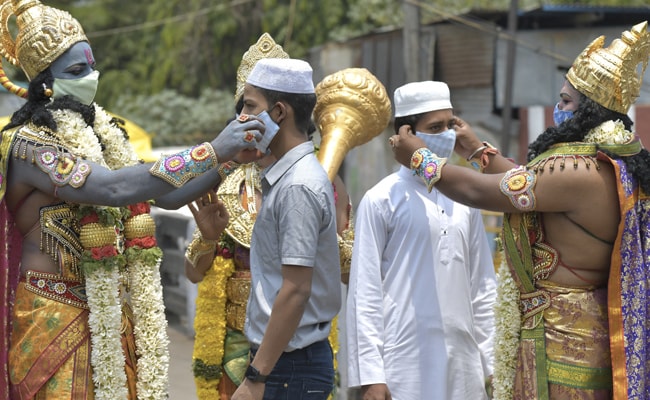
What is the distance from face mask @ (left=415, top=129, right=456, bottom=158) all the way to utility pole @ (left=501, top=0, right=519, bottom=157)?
881cm

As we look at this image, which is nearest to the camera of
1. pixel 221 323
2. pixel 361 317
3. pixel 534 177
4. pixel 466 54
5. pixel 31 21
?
pixel 534 177

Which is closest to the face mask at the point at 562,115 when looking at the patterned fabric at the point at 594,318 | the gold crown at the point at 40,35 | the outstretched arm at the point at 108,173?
the patterned fabric at the point at 594,318

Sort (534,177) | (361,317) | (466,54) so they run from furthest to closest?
(466,54)
(361,317)
(534,177)

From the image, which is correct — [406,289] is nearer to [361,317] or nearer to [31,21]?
[361,317]

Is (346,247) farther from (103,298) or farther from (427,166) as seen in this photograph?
(103,298)

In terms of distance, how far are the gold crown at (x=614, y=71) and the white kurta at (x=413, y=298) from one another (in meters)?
1.02

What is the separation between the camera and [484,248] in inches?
193

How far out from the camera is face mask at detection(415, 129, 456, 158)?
4.65 meters

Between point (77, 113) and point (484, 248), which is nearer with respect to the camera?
point (77, 113)

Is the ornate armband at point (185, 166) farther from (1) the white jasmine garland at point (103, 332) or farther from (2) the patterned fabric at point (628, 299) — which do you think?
(2) the patterned fabric at point (628, 299)

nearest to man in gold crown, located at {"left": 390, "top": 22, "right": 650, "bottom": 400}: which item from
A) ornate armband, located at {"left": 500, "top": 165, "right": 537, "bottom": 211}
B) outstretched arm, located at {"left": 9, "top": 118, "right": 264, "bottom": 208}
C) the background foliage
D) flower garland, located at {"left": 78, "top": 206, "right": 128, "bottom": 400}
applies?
ornate armband, located at {"left": 500, "top": 165, "right": 537, "bottom": 211}

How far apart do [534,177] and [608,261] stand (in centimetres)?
49

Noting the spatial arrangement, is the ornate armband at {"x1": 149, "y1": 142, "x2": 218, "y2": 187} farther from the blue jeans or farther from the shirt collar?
the blue jeans

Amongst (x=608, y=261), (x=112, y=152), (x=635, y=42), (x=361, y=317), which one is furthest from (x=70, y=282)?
(x=635, y=42)
